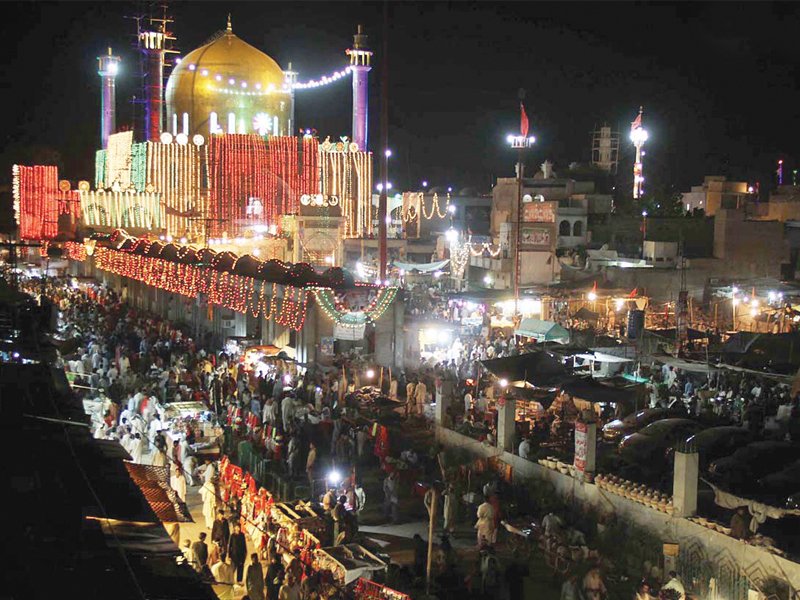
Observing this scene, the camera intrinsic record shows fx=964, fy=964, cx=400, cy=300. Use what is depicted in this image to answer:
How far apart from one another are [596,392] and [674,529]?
16.5 ft

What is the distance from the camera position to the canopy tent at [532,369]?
17484 millimetres

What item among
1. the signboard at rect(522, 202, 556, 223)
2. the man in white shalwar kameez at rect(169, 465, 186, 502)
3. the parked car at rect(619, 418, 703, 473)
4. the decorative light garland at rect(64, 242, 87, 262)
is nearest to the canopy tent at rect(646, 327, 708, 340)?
the parked car at rect(619, 418, 703, 473)

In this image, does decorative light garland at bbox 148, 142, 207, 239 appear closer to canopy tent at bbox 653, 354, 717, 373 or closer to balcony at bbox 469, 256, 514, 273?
balcony at bbox 469, 256, 514, 273

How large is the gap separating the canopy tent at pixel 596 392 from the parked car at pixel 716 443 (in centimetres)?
276

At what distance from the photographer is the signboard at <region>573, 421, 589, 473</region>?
12898 mm

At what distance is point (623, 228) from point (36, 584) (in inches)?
1491

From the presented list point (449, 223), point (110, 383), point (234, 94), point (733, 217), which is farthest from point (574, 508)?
point (449, 223)

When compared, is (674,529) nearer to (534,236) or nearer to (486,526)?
(486,526)

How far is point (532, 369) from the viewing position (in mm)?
17656

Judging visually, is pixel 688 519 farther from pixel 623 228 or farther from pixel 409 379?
pixel 623 228

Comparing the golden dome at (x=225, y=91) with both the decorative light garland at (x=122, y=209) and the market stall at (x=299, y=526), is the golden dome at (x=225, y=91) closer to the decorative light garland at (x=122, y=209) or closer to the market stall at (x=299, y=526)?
the decorative light garland at (x=122, y=209)

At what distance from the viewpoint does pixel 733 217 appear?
1334 inches

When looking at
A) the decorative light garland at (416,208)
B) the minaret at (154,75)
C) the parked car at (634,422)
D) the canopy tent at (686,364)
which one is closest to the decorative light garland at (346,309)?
the canopy tent at (686,364)

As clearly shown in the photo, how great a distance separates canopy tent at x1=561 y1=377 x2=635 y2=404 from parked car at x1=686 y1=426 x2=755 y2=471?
2.76 meters
